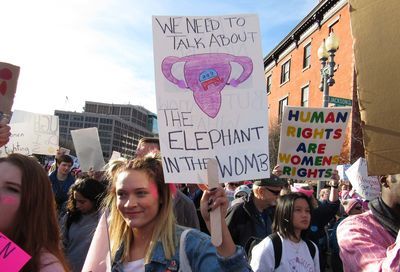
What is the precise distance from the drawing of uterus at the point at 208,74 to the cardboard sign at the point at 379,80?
0.66 meters

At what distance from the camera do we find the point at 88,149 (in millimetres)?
8477

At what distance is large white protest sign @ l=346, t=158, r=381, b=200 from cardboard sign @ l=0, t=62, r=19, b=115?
4044 mm

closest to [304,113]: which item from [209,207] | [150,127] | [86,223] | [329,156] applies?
[329,156]

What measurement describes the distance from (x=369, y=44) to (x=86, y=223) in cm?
299

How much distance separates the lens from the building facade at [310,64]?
72.7 feet

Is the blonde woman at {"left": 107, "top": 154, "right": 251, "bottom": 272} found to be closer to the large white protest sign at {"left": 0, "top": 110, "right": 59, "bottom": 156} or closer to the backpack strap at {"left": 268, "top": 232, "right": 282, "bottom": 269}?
the backpack strap at {"left": 268, "top": 232, "right": 282, "bottom": 269}

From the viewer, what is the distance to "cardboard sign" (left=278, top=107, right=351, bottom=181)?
219 inches

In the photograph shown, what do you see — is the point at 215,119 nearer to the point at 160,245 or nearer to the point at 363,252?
the point at 160,245

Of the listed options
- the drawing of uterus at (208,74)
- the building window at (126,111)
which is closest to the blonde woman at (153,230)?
the drawing of uterus at (208,74)

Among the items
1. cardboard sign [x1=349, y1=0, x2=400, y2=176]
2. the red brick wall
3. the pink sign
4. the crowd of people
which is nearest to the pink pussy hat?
the crowd of people

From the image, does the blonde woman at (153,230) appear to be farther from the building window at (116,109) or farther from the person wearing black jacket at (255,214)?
the building window at (116,109)

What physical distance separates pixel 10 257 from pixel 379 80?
175cm

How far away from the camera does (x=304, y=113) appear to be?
18.5ft

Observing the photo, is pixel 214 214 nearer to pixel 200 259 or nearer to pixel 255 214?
pixel 200 259
